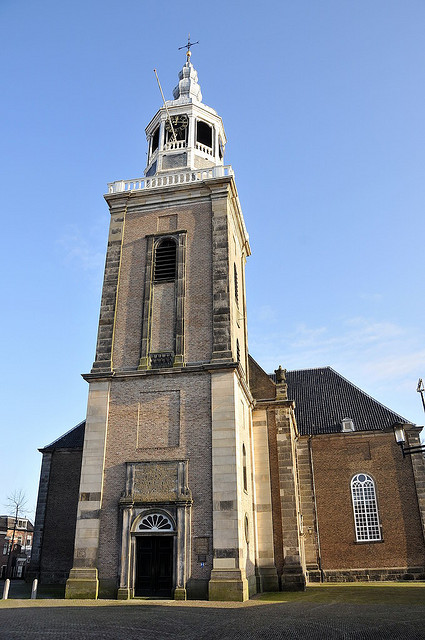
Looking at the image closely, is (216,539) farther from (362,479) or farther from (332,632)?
(362,479)

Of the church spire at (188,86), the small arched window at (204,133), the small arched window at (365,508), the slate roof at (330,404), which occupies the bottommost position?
the small arched window at (365,508)

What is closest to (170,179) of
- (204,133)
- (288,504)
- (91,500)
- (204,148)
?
(204,148)

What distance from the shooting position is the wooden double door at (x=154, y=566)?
688 inches

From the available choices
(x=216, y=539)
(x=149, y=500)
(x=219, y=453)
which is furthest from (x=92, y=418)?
(x=216, y=539)

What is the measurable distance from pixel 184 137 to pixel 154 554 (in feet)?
65.7

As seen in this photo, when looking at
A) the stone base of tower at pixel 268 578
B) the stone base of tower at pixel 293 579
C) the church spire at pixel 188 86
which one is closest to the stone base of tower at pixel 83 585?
the stone base of tower at pixel 268 578

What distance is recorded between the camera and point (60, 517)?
1069 inches

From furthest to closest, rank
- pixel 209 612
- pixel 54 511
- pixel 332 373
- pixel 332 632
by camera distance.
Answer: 1. pixel 332 373
2. pixel 54 511
3. pixel 209 612
4. pixel 332 632

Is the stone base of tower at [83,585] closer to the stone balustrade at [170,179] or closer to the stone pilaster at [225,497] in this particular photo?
the stone pilaster at [225,497]

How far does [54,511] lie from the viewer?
27.4 metres

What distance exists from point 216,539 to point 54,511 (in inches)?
530

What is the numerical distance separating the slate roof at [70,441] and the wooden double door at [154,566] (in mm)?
11417

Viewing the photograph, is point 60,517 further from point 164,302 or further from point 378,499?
point 378,499

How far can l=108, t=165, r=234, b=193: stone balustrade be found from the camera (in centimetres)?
2439
